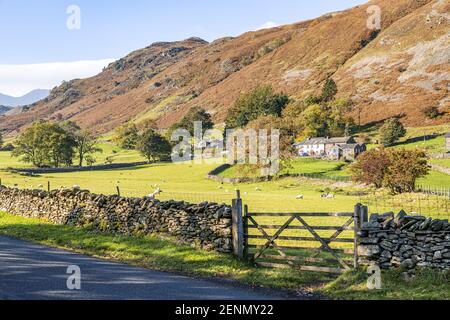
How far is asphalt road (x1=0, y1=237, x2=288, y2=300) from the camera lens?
498 inches

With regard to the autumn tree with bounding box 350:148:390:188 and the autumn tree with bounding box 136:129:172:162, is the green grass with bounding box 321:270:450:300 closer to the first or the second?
the autumn tree with bounding box 350:148:390:188

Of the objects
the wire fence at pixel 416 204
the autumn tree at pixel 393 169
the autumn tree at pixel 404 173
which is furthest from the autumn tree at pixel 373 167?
the wire fence at pixel 416 204

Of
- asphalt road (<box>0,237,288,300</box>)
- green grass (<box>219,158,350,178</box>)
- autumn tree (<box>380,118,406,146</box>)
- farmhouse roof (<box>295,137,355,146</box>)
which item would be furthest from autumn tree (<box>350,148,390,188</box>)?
autumn tree (<box>380,118,406,146</box>)

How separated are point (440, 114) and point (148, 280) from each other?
17136cm

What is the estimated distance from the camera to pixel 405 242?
1388 cm

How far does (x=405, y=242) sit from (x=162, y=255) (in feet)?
30.8

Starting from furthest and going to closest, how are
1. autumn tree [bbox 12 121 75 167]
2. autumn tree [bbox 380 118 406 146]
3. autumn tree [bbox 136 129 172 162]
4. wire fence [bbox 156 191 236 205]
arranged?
autumn tree [bbox 136 129 172 162] → autumn tree [bbox 380 118 406 146] → autumn tree [bbox 12 121 75 167] → wire fence [bbox 156 191 236 205]

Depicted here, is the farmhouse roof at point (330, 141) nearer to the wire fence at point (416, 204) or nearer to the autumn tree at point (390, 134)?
the autumn tree at point (390, 134)

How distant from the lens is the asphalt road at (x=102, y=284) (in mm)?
12656

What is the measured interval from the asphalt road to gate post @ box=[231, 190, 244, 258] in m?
2.69

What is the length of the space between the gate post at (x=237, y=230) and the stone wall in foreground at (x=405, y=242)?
4.64m

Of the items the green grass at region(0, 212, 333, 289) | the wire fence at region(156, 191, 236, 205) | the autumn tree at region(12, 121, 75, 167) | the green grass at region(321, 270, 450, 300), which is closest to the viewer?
the green grass at region(321, 270, 450, 300)

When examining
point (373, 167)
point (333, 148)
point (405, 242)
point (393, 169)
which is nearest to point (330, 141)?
point (333, 148)
